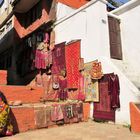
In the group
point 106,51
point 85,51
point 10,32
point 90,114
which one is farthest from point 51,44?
point 10,32

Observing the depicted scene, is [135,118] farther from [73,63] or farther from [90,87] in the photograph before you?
[73,63]

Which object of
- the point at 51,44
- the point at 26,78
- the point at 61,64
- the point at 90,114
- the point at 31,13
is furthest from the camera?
the point at 31,13

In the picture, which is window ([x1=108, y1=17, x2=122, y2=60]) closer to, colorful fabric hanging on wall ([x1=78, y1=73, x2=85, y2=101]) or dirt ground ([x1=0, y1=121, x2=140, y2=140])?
colorful fabric hanging on wall ([x1=78, y1=73, x2=85, y2=101])

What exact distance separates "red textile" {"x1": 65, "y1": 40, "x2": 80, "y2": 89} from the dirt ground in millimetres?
3653

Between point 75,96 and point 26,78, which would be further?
point 26,78

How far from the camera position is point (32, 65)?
16.3 meters

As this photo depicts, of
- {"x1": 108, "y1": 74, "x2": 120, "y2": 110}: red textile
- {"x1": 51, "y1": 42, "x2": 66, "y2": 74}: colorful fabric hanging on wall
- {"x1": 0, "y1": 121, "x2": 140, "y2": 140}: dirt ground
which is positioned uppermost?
{"x1": 51, "y1": 42, "x2": 66, "y2": 74}: colorful fabric hanging on wall

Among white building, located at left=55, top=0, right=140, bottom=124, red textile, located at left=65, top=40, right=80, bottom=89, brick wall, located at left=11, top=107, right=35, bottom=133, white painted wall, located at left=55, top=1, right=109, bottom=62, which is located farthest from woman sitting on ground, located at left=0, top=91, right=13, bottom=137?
white painted wall, located at left=55, top=1, right=109, bottom=62

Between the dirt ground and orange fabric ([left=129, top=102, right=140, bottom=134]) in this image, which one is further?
orange fabric ([left=129, top=102, right=140, bottom=134])

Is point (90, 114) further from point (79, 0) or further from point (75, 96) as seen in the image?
point (79, 0)

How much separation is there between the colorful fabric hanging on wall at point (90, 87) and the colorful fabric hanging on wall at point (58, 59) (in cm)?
212

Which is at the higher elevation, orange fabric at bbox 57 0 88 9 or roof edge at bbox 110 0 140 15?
orange fabric at bbox 57 0 88 9

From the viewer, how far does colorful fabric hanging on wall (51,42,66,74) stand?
1329 centimetres

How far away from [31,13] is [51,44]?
585 cm
